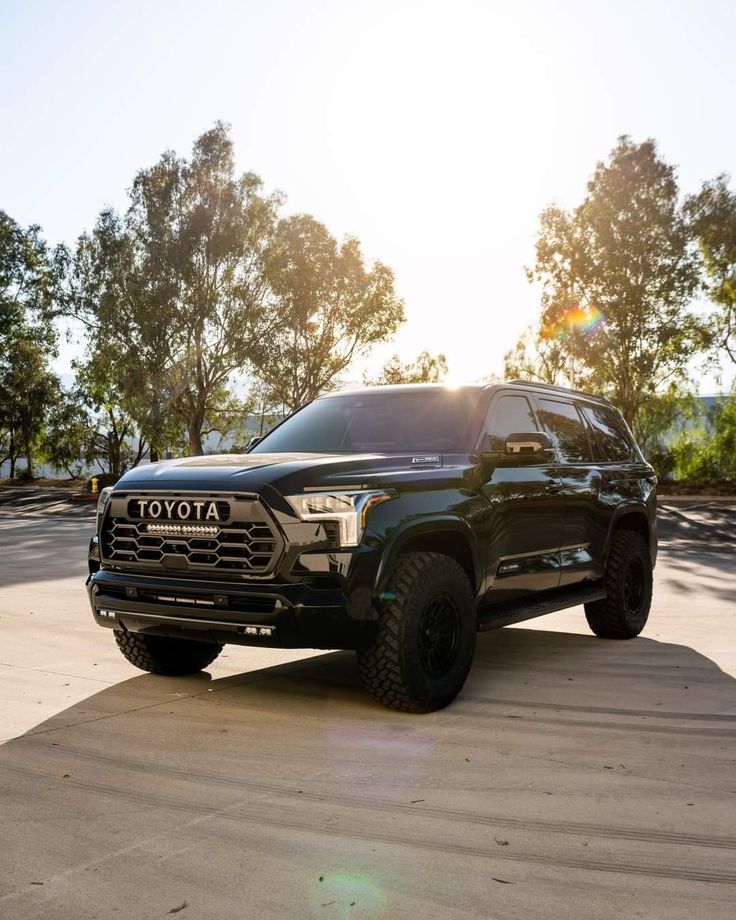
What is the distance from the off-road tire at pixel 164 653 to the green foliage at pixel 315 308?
1425 inches

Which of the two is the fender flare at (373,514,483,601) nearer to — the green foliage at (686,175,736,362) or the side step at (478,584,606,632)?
the side step at (478,584,606,632)

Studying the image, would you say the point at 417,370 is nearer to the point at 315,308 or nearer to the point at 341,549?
the point at 315,308

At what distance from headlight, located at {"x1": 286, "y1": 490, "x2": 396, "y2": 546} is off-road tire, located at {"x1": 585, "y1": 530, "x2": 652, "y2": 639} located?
3426 millimetres

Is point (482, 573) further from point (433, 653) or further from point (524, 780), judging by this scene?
point (524, 780)

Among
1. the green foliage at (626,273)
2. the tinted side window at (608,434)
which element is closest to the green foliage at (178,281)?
the green foliage at (626,273)

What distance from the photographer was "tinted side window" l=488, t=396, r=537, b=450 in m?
6.47

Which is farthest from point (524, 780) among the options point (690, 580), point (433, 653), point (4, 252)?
point (4, 252)

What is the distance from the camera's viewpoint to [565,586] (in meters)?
7.30

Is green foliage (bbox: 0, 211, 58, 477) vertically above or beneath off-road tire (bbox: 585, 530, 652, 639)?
above

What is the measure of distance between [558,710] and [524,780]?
140 cm

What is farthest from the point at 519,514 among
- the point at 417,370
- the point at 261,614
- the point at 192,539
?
the point at 417,370

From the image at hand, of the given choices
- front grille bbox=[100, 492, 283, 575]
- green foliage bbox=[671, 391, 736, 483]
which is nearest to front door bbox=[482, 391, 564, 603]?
front grille bbox=[100, 492, 283, 575]

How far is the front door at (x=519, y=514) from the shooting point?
6207 mm

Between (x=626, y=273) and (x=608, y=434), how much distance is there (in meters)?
29.3
